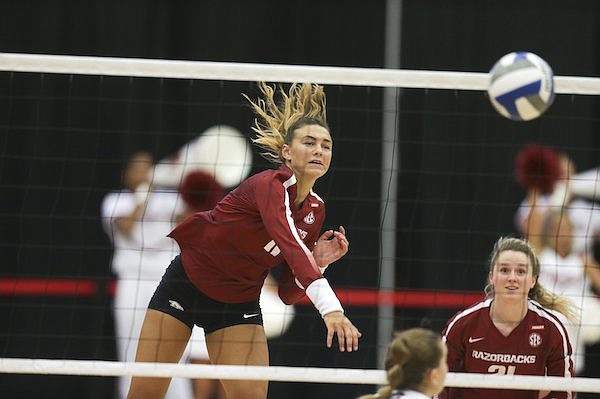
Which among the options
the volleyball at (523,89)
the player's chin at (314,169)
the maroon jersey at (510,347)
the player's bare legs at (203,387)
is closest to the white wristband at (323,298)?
the player's chin at (314,169)

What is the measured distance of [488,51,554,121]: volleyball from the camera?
5.94 metres

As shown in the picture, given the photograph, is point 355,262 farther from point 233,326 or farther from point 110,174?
point 233,326

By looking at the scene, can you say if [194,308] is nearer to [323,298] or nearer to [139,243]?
[323,298]

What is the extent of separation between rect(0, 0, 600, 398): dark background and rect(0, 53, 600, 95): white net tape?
347cm

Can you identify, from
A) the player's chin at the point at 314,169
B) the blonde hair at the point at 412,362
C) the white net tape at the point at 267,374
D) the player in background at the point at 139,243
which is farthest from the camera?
the player in background at the point at 139,243

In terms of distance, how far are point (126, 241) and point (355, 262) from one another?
1.80m

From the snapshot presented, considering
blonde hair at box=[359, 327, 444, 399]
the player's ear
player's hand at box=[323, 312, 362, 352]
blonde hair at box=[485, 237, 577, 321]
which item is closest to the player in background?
the player's ear

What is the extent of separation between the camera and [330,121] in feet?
32.6

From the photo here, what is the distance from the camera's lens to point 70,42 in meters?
9.77

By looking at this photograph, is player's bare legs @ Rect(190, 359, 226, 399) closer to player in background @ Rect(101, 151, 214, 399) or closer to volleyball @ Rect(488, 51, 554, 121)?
player in background @ Rect(101, 151, 214, 399)

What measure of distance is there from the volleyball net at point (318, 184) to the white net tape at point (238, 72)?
3479 millimetres

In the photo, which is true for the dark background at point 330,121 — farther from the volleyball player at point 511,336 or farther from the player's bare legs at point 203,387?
the volleyball player at point 511,336

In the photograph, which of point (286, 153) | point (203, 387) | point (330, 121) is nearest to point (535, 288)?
point (286, 153)

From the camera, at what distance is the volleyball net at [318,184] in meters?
9.82
